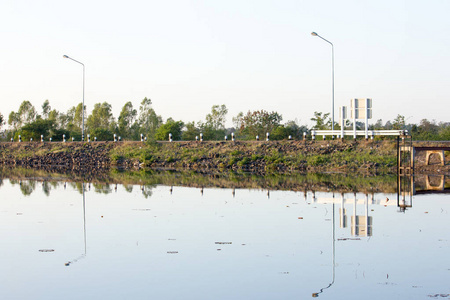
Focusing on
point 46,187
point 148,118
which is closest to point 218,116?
point 148,118

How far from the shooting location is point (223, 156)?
51000 millimetres

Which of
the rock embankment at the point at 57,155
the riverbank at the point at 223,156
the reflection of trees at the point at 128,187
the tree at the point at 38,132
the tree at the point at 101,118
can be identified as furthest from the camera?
the tree at the point at 101,118

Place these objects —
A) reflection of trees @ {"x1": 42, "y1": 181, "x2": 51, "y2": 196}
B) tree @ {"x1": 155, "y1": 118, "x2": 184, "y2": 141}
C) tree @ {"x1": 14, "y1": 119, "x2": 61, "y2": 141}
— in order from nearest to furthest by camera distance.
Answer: reflection of trees @ {"x1": 42, "y1": 181, "x2": 51, "y2": 196}
tree @ {"x1": 155, "y1": 118, "x2": 184, "y2": 141}
tree @ {"x1": 14, "y1": 119, "x2": 61, "y2": 141}

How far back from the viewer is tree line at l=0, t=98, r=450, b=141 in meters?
65.6

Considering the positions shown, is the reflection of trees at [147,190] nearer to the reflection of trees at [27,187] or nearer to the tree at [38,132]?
the reflection of trees at [27,187]

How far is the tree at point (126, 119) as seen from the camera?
266 feet

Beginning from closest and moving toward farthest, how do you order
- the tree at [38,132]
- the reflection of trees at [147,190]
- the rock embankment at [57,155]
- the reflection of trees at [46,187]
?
the reflection of trees at [147,190], the reflection of trees at [46,187], the rock embankment at [57,155], the tree at [38,132]

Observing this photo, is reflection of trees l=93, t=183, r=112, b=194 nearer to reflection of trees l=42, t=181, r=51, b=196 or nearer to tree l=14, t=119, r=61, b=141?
reflection of trees l=42, t=181, r=51, b=196

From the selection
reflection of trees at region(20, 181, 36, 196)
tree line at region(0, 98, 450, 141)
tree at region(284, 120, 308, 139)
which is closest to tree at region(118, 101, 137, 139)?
tree line at region(0, 98, 450, 141)

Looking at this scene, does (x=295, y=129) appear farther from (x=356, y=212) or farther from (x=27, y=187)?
(x=356, y=212)

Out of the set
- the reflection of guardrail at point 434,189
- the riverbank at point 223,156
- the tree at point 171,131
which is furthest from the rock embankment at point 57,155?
the reflection of guardrail at point 434,189

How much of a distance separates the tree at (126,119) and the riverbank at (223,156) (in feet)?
52.2

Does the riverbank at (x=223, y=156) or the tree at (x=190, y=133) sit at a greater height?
the tree at (x=190, y=133)

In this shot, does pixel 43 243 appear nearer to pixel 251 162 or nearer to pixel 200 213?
pixel 200 213
